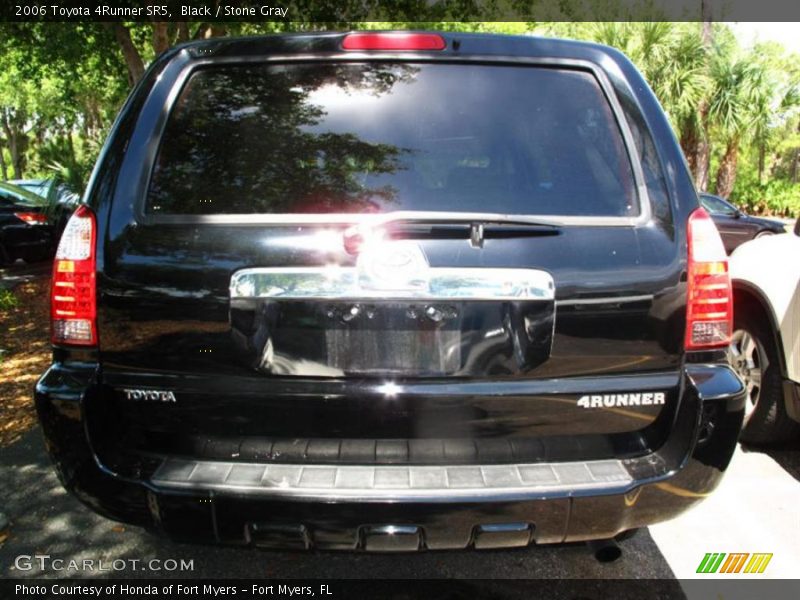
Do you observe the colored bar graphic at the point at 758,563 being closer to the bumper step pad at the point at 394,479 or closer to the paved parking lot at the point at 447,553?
the paved parking lot at the point at 447,553

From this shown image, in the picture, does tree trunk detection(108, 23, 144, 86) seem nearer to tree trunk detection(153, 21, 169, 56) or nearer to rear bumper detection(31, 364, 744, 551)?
tree trunk detection(153, 21, 169, 56)

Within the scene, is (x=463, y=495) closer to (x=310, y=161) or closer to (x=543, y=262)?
(x=543, y=262)

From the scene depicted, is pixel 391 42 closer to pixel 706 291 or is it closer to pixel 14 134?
pixel 706 291

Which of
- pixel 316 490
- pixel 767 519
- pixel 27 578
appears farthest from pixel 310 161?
pixel 767 519

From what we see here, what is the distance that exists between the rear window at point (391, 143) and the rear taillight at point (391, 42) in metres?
0.06

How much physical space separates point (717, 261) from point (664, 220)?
0.23m

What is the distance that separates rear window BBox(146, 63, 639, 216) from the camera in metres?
1.90

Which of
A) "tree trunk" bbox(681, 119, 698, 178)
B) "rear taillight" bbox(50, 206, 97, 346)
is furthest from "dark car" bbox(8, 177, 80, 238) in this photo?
"tree trunk" bbox(681, 119, 698, 178)

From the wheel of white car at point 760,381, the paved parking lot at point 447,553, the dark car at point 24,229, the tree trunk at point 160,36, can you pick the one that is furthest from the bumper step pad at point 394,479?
the dark car at point 24,229

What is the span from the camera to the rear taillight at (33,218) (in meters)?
9.60

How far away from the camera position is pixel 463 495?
175cm

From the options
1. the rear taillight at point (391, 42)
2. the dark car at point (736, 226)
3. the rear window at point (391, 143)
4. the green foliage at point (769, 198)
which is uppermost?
the rear taillight at point (391, 42)

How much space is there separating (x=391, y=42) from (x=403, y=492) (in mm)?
1472

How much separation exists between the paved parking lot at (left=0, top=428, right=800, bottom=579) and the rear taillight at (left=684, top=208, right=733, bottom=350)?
3.51 ft
